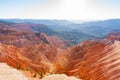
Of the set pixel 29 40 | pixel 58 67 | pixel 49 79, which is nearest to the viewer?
pixel 49 79

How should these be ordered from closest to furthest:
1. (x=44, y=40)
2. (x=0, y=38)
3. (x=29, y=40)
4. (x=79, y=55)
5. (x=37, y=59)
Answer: (x=79, y=55), (x=37, y=59), (x=0, y=38), (x=29, y=40), (x=44, y=40)

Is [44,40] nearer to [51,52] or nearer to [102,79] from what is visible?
[51,52]

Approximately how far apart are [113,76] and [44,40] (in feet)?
482

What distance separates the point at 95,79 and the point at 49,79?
1170 inches

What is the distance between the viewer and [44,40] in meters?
200

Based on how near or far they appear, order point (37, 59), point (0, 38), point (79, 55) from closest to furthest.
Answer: point (79, 55)
point (37, 59)
point (0, 38)

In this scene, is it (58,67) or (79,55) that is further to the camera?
(79,55)

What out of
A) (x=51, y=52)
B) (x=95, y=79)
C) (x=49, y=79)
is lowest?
(x=51, y=52)

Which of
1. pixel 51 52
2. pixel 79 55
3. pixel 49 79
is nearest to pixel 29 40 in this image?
pixel 51 52

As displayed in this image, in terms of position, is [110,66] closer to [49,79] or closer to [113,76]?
[113,76]

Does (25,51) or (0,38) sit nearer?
(25,51)

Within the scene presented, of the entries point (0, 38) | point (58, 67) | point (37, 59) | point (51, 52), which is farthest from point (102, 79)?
point (0, 38)

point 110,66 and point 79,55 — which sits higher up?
point 110,66

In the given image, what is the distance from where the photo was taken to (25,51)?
12875 centimetres
